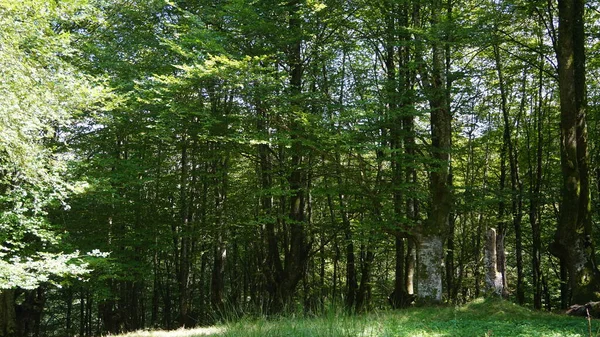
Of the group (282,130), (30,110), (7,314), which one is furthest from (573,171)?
(7,314)

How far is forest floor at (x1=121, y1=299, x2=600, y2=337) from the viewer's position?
5.34m

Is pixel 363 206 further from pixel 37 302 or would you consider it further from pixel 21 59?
pixel 37 302

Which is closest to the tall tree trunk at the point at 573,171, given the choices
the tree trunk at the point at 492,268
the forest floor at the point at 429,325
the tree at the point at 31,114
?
the tree trunk at the point at 492,268

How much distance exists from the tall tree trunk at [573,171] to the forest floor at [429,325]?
5.82 feet

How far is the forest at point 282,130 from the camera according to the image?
9883mm

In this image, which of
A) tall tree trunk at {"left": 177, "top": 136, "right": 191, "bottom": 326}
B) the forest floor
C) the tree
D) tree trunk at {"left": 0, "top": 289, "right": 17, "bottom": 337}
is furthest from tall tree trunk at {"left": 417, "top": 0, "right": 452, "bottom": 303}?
tree trunk at {"left": 0, "top": 289, "right": 17, "bottom": 337}

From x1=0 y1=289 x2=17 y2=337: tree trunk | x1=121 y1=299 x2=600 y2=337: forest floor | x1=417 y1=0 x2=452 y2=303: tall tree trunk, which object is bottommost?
x1=0 y1=289 x2=17 y2=337: tree trunk

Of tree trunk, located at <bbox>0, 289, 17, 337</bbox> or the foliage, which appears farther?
tree trunk, located at <bbox>0, 289, 17, 337</bbox>

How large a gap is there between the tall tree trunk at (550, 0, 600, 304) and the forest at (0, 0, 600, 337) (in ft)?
0.14

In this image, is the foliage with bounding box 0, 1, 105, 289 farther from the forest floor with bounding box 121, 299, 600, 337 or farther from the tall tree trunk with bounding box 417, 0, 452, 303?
the tall tree trunk with bounding box 417, 0, 452, 303

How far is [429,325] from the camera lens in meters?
8.00

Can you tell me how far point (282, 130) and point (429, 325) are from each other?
639 centimetres

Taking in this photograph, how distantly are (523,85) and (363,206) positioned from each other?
8729 millimetres

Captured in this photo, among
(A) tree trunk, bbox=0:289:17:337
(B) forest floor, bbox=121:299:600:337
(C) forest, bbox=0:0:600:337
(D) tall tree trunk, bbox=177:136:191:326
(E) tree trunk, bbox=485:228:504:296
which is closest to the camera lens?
(B) forest floor, bbox=121:299:600:337
